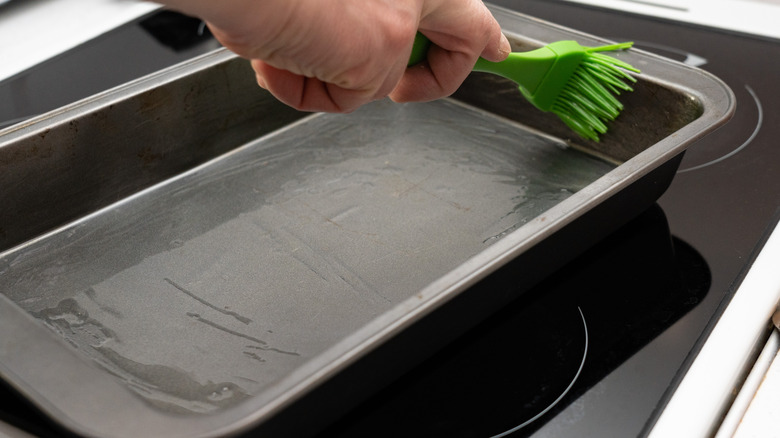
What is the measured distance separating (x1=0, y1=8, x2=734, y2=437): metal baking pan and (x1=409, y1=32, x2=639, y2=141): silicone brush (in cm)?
3

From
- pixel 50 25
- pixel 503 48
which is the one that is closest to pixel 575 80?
pixel 503 48

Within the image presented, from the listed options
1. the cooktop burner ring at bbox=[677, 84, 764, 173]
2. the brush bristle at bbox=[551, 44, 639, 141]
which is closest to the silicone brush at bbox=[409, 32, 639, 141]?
the brush bristle at bbox=[551, 44, 639, 141]

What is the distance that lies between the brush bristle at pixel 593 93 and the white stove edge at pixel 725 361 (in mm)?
273

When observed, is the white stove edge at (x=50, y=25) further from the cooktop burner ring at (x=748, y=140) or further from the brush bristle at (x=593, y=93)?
the cooktop burner ring at (x=748, y=140)

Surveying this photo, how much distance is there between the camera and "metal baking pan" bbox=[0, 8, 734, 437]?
0.52 metres

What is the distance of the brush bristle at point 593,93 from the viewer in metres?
0.89

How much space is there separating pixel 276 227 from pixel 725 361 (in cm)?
50

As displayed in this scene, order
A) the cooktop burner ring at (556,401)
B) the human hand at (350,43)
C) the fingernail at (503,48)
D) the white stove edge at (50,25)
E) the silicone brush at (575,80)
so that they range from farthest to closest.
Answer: the white stove edge at (50,25) < the silicone brush at (575,80) < the fingernail at (503,48) < the cooktop burner ring at (556,401) < the human hand at (350,43)

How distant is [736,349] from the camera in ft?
2.03

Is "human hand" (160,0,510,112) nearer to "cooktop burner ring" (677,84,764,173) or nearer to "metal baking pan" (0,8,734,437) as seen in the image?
"metal baking pan" (0,8,734,437)

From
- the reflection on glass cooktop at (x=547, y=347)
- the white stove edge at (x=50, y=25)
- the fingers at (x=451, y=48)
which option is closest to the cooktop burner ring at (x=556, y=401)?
the reflection on glass cooktop at (x=547, y=347)

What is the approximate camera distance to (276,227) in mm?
858

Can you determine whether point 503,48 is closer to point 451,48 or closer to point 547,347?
point 451,48

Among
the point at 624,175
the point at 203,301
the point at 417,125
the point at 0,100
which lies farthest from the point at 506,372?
the point at 0,100
